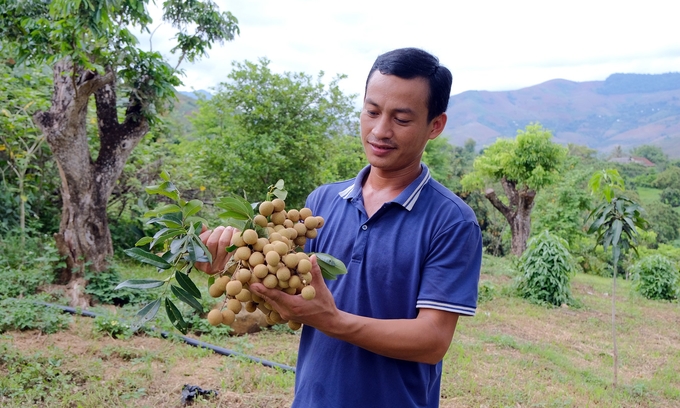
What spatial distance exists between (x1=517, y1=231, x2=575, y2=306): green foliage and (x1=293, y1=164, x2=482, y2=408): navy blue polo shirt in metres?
7.55

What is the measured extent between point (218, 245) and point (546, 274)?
7802mm

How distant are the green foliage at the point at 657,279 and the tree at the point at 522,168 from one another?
2.95 meters

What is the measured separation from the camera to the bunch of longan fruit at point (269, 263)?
1.02 m

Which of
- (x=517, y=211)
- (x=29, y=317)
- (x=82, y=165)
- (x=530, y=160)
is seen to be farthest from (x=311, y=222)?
(x=517, y=211)

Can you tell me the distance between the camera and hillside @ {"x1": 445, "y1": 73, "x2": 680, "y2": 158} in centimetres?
10944

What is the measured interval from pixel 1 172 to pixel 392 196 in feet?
22.4

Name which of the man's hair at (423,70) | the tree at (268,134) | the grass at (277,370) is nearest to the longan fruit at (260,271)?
the man's hair at (423,70)

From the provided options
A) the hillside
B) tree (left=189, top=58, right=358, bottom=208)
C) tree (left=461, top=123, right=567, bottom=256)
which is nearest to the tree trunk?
tree (left=189, top=58, right=358, bottom=208)

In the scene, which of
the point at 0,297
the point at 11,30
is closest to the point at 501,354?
the point at 0,297

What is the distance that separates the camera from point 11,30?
14.5ft

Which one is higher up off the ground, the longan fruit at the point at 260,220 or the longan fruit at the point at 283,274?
A: the longan fruit at the point at 260,220

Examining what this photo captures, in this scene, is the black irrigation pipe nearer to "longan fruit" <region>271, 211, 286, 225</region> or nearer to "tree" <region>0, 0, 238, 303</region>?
"tree" <region>0, 0, 238, 303</region>

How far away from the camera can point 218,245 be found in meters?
1.27

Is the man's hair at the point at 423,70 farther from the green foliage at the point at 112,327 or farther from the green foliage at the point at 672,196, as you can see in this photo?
the green foliage at the point at 672,196
